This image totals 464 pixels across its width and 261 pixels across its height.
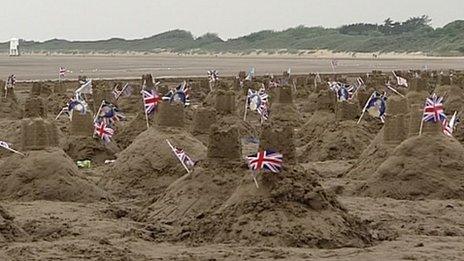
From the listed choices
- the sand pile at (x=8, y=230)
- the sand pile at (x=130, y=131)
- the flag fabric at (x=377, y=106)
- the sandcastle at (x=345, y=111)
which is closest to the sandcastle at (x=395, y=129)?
the sandcastle at (x=345, y=111)

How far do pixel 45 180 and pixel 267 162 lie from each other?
3.92 m

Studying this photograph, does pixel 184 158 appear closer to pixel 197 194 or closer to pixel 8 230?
pixel 197 194

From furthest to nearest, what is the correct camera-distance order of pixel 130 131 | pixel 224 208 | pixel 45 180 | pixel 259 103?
pixel 259 103
pixel 130 131
pixel 45 180
pixel 224 208

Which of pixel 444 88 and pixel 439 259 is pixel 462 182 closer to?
pixel 439 259

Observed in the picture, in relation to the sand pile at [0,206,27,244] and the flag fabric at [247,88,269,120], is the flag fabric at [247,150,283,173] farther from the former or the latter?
the flag fabric at [247,88,269,120]

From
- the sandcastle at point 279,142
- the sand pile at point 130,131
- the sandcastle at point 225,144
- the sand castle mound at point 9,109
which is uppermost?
the sandcastle at point 279,142

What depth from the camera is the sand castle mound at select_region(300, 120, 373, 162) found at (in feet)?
61.6

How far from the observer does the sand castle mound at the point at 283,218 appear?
1023 centimetres

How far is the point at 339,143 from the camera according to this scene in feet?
62.2

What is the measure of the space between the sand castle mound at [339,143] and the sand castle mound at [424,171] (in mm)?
4421

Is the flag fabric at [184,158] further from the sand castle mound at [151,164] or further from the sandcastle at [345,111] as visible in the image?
the sandcastle at [345,111]

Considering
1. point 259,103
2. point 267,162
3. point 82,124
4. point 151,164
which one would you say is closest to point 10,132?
point 82,124

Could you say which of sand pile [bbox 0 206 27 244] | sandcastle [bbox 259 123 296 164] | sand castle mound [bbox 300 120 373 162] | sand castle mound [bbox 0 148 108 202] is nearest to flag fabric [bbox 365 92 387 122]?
sand castle mound [bbox 300 120 373 162]

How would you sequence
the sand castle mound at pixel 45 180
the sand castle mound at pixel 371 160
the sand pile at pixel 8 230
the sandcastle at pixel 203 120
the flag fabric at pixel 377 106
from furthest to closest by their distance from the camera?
the flag fabric at pixel 377 106 < the sandcastle at pixel 203 120 < the sand castle mound at pixel 371 160 < the sand castle mound at pixel 45 180 < the sand pile at pixel 8 230
